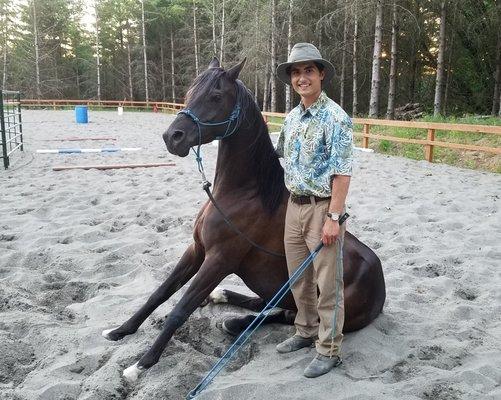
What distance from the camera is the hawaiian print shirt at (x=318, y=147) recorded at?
7.32 feet

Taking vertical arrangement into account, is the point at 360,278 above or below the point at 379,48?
below

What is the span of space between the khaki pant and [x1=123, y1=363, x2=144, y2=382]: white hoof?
94 centimetres

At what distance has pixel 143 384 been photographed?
2350 millimetres

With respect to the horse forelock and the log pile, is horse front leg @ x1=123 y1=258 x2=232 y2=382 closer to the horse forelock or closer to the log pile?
the horse forelock

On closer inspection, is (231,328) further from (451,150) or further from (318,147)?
(451,150)

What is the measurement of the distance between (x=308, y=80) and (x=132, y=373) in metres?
1.77

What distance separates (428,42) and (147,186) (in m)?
22.2

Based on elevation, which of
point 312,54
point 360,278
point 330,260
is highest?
point 312,54

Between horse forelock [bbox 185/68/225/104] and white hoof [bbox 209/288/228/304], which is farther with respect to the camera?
white hoof [bbox 209/288/228/304]

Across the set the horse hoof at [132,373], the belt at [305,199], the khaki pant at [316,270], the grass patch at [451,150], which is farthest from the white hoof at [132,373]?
the grass patch at [451,150]

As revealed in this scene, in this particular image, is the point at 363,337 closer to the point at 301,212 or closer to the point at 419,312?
the point at 419,312

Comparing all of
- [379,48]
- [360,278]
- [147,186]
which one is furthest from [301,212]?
[379,48]

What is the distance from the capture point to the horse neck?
2.67m

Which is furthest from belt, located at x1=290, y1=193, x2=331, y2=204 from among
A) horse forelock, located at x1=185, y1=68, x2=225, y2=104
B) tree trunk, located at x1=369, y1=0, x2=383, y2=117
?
tree trunk, located at x1=369, y1=0, x2=383, y2=117
